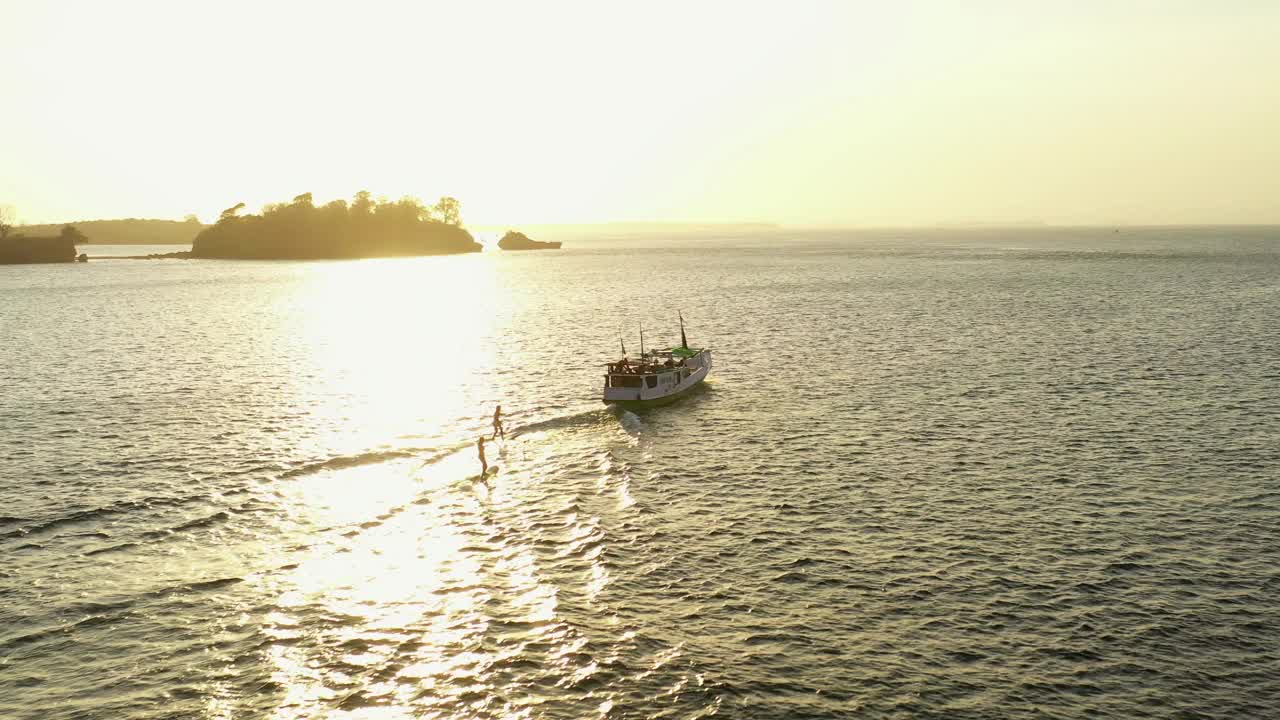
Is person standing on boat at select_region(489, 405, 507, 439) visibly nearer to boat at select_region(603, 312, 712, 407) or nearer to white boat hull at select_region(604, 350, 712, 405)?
white boat hull at select_region(604, 350, 712, 405)

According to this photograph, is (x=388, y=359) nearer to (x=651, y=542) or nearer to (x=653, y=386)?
(x=653, y=386)

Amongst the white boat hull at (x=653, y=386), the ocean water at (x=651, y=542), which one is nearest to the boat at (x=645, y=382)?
the white boat hull at (x=653, y=386)

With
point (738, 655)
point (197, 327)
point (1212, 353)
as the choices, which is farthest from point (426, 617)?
point (197, 327)

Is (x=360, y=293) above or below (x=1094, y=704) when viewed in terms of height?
above

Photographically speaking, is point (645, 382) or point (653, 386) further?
point (653, 386)

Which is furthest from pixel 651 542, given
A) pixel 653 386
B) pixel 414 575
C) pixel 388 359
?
pixel 388 359

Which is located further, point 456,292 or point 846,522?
point 456,292

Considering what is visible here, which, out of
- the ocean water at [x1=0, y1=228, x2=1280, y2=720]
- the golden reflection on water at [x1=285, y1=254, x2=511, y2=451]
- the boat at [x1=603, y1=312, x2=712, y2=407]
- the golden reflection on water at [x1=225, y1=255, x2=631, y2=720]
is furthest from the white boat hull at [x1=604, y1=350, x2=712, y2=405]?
the golden reflection on water at [x1=285, y1=254, x2=511, y2=451]

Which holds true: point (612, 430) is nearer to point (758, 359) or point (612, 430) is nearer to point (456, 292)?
point (758, 359)
